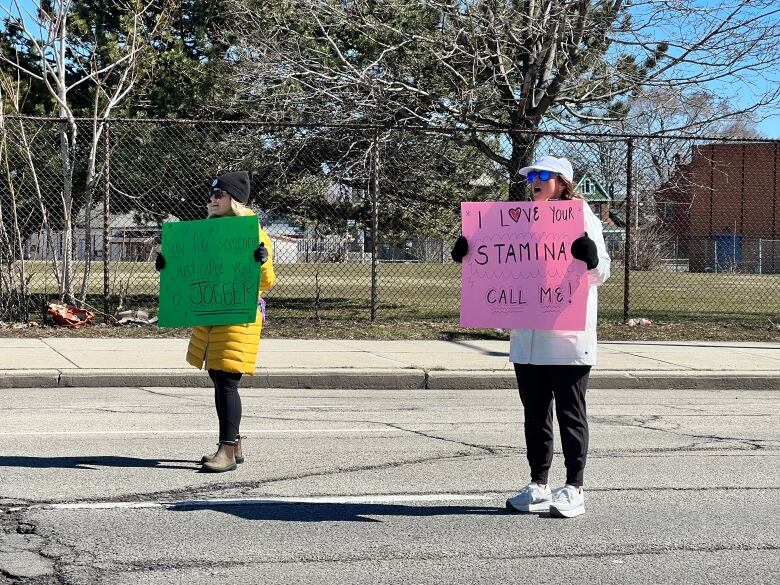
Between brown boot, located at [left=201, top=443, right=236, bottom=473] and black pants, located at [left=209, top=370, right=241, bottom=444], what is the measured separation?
5cm

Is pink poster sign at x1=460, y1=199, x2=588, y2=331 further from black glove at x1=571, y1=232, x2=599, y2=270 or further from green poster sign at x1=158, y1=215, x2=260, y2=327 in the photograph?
green poster sign at x1=158, y1=215, x2=260, y2=327

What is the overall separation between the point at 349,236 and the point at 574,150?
3.98m

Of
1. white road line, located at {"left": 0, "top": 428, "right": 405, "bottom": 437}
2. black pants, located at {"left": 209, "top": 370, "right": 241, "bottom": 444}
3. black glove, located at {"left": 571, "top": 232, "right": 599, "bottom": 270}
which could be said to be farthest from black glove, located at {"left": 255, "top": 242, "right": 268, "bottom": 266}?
black glove, located at {"left": 571, "top": 232, "right": 599, "bottom": 270}

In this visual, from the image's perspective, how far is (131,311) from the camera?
1497 centimetres

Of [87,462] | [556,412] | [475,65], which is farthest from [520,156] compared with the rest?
[556,412]

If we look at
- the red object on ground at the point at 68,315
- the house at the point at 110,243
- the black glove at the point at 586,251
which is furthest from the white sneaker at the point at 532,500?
the house at the point at 110,243

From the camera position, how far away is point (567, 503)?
5.75 metres

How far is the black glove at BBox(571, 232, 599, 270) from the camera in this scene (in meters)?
5.60

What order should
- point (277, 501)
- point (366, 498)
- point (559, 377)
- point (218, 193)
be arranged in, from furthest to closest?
point (218, 193)
point (366, 498)
point (277, 501)
point (559, 377)

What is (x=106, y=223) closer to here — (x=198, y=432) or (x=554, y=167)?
(x=198, y=432)

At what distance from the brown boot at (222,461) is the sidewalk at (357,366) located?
13.2ft

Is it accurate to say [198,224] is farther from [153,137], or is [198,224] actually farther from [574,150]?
[153,137]

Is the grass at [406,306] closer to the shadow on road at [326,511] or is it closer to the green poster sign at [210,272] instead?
the green poster sign at [210,272]

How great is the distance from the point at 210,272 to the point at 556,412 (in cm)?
257
